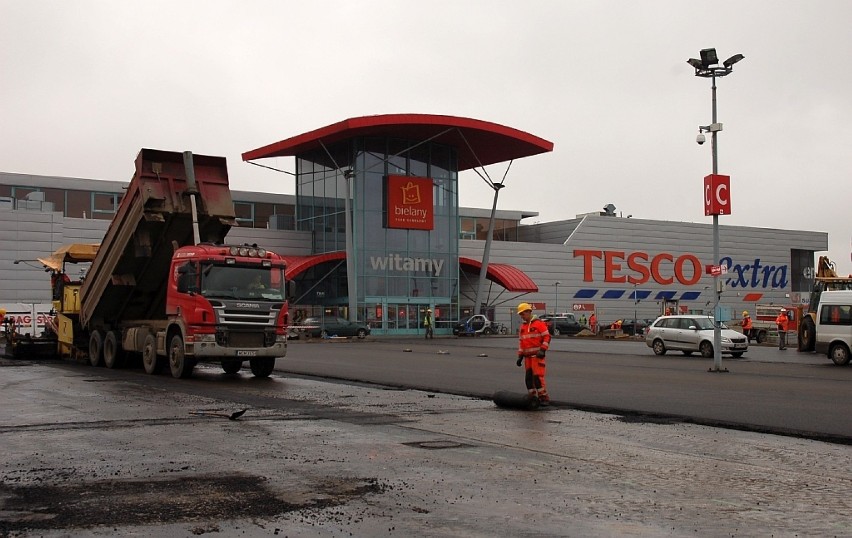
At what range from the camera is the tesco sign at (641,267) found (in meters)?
74.8

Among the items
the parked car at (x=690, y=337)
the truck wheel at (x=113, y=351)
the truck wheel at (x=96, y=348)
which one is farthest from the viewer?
the parked car at (x=690, y=337)

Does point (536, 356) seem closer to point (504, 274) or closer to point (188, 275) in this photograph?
point (188, 275)

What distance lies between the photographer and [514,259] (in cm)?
7056

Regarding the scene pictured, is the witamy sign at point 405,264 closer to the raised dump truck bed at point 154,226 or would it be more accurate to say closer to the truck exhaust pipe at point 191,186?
the raised dump truck bed at point 154,226

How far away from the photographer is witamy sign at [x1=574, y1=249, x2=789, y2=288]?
75188mm

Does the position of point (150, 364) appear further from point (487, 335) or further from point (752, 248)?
point (752, 248)

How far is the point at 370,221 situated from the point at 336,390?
1605 inches

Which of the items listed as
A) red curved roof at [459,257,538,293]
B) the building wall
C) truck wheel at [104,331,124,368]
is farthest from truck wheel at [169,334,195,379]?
the building wall

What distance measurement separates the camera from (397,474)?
8.42 metres

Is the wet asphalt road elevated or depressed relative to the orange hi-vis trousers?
depressed

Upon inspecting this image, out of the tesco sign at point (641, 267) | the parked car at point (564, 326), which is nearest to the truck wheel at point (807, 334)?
the parked car at point (564, 326)

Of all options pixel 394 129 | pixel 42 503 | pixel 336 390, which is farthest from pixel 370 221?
pixel 42 503

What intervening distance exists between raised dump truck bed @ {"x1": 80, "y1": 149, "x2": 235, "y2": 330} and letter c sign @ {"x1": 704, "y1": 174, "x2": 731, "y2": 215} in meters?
12.9

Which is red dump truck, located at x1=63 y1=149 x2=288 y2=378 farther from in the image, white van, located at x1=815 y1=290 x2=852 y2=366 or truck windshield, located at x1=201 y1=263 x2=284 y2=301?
white van, located at x1=815 y1=290 x2=852 y2=366
